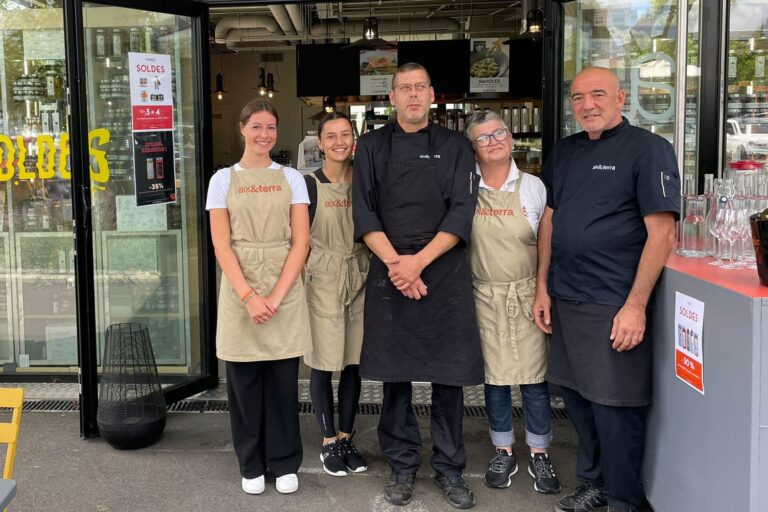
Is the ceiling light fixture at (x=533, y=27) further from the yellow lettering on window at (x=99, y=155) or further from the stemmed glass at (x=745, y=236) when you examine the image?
the stemmed glass at (x=745, y=236)

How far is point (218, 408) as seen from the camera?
411 centimetres

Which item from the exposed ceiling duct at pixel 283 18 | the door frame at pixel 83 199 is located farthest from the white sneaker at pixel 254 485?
the exposed ceiling duct at pixel 283 18

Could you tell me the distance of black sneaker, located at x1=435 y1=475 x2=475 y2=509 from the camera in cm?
292

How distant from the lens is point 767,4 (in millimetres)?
3779

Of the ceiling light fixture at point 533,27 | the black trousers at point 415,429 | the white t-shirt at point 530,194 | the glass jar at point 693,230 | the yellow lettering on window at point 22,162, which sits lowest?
the black trousers at point 415,429

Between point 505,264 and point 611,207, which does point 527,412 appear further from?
point 611,207

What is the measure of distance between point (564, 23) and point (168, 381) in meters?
3.02

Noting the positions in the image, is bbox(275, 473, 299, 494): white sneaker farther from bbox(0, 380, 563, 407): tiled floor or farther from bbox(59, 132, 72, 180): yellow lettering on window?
bbox(59, 132, 72, 180): yellow lettering on window

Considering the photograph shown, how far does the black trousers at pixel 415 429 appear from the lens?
2.98 meters

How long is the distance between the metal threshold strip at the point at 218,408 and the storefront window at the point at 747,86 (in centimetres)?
165

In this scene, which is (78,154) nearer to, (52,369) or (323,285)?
(323,285)

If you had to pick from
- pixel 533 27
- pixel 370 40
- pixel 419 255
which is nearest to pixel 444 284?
pixel 419 255

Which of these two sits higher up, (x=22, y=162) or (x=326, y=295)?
(x=22, y=162)

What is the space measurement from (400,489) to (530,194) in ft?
4.29
